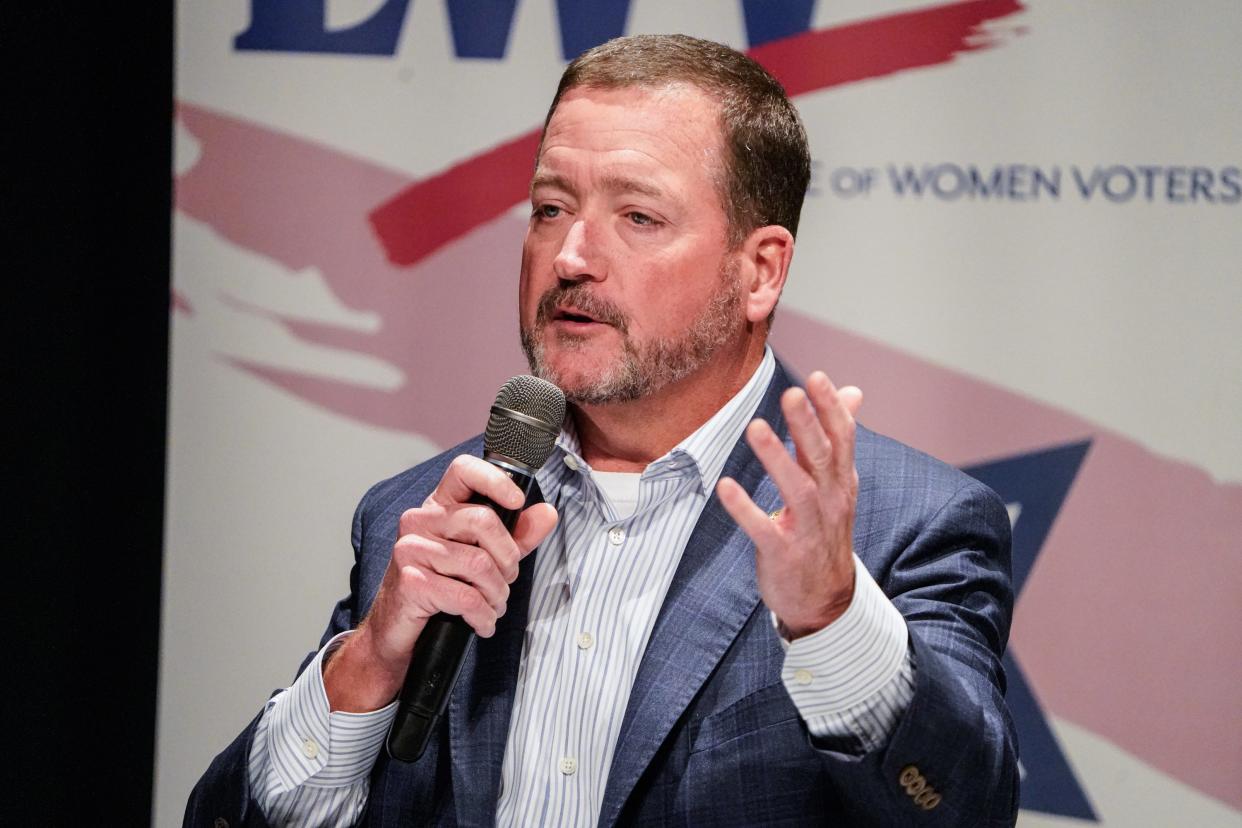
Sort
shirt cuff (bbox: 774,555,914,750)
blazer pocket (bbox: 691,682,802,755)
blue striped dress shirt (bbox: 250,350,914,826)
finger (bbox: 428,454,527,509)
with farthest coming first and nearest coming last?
blue striped dress shirt (bbox: 250,350,914,826), blazer pocket (bbox: 691,682,802,755), finger (bbox: 428,454,527,509), shirt cuff (bbox: 774,555,914,750)

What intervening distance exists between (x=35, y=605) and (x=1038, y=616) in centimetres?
251

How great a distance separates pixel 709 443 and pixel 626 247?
0.32 meters

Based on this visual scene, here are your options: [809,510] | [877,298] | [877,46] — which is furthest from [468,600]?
[877,46]

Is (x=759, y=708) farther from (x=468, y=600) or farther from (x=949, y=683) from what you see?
(x=468, y=600)

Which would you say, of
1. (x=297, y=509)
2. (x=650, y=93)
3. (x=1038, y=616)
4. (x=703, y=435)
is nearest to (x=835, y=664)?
(x=703, y=435)

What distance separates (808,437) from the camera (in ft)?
4.38

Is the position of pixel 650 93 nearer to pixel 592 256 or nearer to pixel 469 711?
pixel 592 256

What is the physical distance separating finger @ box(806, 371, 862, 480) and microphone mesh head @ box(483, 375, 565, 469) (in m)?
0.43

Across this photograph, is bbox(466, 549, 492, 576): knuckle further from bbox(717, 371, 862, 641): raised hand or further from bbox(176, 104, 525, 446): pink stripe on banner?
bbox(176, 104, 525, 446): pink stripe on banner

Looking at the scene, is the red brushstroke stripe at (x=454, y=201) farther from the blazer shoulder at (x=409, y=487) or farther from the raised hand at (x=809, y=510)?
the raised hand at (x=809, y=510)

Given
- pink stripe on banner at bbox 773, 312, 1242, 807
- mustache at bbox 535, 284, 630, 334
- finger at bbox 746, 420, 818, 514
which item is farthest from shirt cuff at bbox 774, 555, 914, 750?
pink stripe on banner at bbox 773, 312, 1242, 807

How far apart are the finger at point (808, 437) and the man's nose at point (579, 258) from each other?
2.24ft

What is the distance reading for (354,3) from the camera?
338cm

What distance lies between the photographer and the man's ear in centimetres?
213
